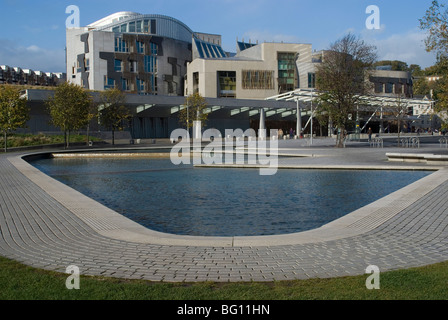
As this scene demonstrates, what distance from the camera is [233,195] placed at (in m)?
12.9

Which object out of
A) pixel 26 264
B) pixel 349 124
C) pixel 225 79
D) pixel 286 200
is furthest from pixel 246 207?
pixel 225 79

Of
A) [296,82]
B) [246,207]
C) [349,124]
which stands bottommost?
[246,207]

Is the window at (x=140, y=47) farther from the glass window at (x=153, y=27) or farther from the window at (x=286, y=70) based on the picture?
the window at (x=286, y=70)

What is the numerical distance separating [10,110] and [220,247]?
33411mm

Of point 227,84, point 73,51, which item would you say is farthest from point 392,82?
point 73,51

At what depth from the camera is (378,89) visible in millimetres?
97938

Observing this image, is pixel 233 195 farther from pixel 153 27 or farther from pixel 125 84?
pixel 153 27

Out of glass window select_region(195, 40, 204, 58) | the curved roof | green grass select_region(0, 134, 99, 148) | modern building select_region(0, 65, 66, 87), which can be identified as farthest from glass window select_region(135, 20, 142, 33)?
green grass select_region(0, 134, 99, 148)

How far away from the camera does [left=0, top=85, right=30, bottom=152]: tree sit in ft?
115

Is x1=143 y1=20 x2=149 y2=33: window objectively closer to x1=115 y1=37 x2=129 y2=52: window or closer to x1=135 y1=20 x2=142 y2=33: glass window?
x1=135 y1=20 x2=142 y2=33: glass window

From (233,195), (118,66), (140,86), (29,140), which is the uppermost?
(118,66)

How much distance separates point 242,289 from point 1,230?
497cm

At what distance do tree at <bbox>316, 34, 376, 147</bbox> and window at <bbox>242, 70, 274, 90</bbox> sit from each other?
39359mm
